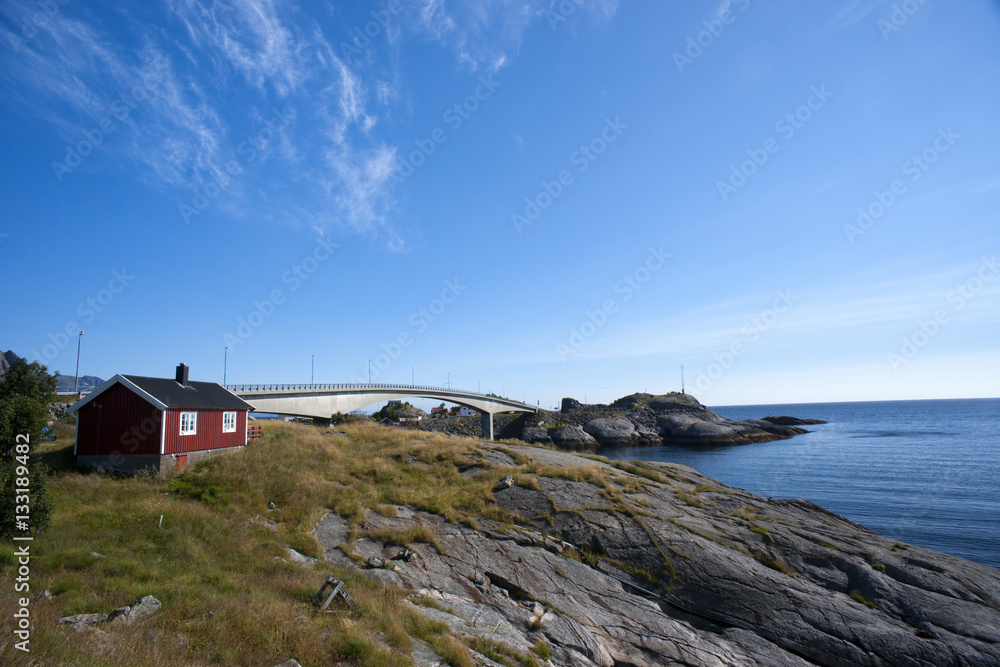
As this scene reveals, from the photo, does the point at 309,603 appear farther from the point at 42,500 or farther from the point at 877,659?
the point at 877,659

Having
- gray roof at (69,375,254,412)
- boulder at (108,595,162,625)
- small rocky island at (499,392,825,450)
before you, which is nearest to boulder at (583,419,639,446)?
small rocky island at (499,392,825,450)

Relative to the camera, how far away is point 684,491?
27.6m

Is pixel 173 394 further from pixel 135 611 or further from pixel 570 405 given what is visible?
pixel 570 405

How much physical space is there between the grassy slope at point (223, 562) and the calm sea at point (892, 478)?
102 ft

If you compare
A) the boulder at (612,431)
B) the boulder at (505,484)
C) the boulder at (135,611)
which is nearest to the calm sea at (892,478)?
the boulder at (612,431)

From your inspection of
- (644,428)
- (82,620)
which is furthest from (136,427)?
(644,428)

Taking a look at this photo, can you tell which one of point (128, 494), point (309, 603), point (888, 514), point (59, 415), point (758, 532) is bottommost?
point (888, 514)

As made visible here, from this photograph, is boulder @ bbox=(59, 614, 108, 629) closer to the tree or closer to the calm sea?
the tree

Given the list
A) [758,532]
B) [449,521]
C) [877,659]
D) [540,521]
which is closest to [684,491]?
[758,532]

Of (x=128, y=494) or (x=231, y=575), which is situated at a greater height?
(x=128, y=494)

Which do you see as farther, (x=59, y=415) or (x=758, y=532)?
(x=59, y=415)

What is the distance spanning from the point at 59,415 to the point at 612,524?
1773 inches

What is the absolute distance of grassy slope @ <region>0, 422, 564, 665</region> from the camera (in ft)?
29.7

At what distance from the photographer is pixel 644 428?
349 ft
